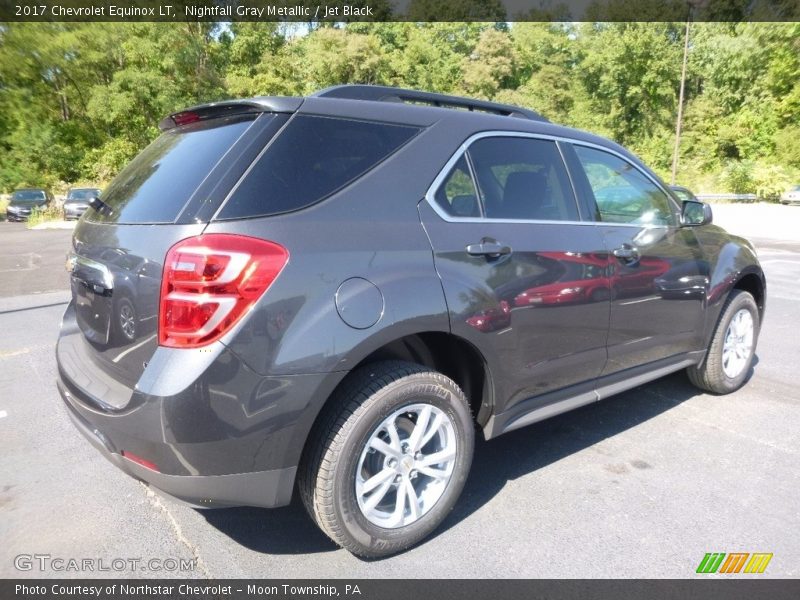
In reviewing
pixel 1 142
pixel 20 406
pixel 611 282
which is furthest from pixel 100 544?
pixel 1 142

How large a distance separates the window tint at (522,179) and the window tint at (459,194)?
62 mm

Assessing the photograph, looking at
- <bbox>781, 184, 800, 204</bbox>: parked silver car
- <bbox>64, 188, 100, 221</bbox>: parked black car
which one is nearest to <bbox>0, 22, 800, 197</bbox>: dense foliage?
<bbox>781, 184, 800, 204</bbox>: parked silver car

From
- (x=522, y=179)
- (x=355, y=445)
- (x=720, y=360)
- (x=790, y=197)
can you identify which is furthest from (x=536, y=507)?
(x=790, y=197)

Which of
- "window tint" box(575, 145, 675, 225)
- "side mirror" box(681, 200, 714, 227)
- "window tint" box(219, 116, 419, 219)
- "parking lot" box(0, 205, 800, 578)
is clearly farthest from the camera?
"side mirror" box(681, 200, 714, 227)

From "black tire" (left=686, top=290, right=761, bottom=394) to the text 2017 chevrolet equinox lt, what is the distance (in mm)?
1213

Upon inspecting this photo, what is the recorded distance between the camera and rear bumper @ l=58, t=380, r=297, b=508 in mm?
2107

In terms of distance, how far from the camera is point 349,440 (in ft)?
7.39

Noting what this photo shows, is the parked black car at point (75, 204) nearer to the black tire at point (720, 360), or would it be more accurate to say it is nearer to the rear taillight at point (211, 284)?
the black tire at point (720, 360)

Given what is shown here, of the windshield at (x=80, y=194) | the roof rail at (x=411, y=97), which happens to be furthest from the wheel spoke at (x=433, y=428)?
the windshield at (x=80, y=194)

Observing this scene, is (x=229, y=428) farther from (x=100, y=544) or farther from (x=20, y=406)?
(x=20, y=406)

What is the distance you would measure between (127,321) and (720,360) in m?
3.79

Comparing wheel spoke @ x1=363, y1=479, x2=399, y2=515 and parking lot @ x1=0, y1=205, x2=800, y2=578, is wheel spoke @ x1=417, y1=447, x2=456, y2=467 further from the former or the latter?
parking lot @ x1=0, y1=205, x2=800, y2=578

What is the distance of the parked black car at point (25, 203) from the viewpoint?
1098 inches
